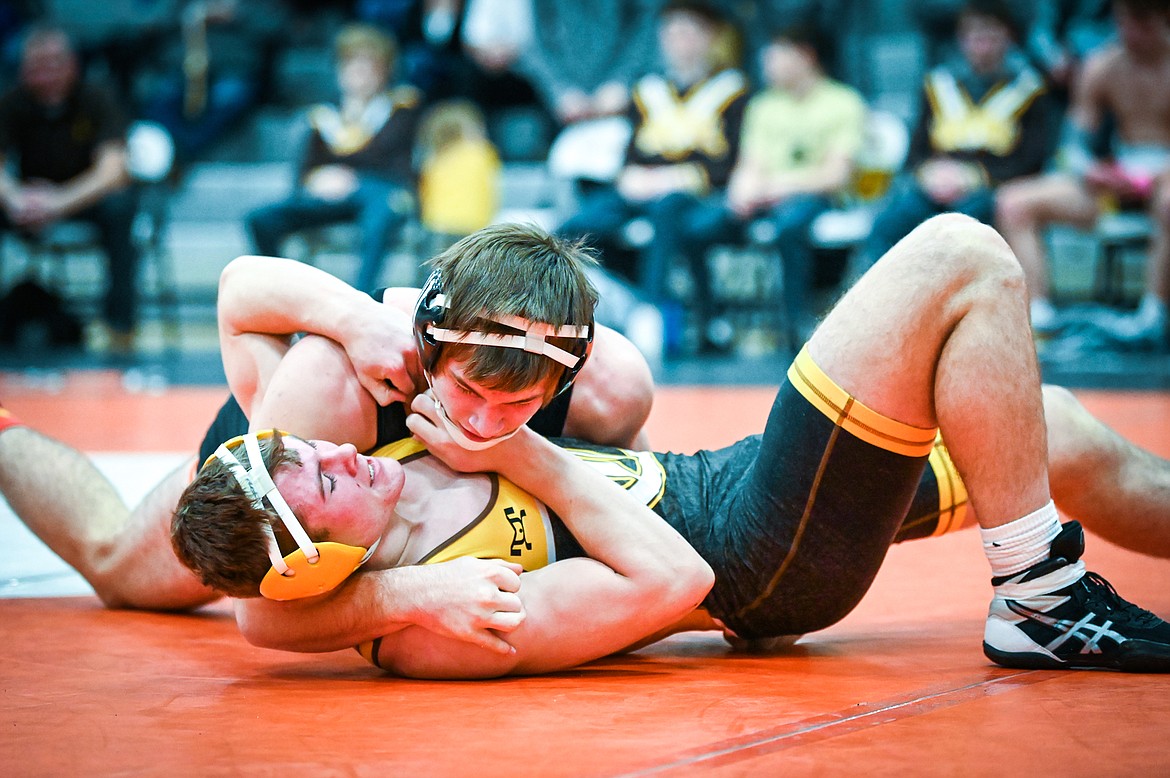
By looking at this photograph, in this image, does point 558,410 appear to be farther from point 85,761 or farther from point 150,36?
point 150,36

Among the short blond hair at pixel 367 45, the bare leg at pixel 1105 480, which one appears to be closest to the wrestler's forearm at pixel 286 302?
the bare leg at pixel 1105 480

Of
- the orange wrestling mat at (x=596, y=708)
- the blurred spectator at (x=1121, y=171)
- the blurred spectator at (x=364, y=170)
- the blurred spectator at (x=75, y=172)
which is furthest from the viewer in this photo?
the blurred spectator at (x=75, y=172)

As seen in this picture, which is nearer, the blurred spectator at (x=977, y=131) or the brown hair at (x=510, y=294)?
the brown hair at (x=510, y=294)

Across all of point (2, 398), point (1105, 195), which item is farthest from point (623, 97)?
point (2, 398)

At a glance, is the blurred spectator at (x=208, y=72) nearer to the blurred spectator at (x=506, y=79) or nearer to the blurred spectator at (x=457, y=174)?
the blurred spectator at (x=506, y=79)

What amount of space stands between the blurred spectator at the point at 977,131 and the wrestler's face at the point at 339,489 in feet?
19.0

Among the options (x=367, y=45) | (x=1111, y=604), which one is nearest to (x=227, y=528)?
(x=1111, y=604)

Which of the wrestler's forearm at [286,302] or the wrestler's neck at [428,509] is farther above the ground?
the wrestler's forearm at [286,302]

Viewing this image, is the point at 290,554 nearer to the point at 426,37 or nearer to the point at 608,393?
the point at 608,393

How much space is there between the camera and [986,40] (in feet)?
24.4

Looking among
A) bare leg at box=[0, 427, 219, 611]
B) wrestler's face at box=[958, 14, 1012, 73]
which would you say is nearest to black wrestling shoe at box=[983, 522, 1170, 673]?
bare leg at box=[0, 427, 219, 611]

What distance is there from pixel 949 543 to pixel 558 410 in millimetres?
1515

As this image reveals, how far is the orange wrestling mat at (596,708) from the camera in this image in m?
1.75

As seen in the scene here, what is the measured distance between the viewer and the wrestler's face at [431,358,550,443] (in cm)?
212
